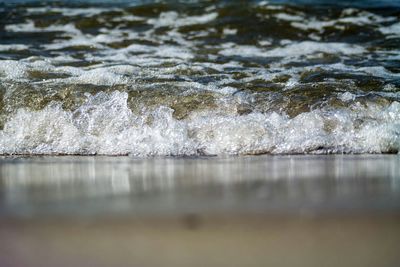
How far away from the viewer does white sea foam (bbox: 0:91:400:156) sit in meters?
2.68

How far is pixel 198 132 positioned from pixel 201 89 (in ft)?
1.40

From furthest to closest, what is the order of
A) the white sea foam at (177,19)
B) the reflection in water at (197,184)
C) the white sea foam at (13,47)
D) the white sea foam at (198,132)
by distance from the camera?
1. the white sea foam at (177,19)
2. the white sea foam at (13,47)
3. the white sea foam at (198,132)
4. the reflection in water at (197,184)

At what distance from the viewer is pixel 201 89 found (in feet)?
10.2

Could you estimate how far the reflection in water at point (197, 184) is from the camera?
4.46ft

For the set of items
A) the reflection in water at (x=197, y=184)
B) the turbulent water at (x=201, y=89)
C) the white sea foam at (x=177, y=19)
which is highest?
the white sea foam at (x=177, y=19)

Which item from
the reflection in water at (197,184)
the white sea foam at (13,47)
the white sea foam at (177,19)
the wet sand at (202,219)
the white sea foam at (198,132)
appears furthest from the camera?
the white sea foam at (177,19)

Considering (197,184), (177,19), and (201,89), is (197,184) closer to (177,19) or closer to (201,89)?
(201,89)

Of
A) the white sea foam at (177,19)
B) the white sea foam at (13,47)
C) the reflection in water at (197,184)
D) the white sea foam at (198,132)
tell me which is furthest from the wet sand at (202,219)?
the white sea foam at (177,19)

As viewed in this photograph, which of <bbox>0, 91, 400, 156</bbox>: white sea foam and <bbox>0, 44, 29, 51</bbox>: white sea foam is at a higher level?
<bbox>0, 44, 29, 51</bbox>: white sea foam

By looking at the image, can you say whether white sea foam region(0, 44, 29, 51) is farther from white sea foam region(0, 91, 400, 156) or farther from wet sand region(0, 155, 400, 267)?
wet sand region(0, 155, 400, 267)

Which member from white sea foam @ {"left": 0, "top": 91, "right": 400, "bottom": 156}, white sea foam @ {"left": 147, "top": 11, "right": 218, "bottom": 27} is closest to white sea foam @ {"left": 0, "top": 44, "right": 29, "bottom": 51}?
white sea foam @ {"left": 147, "top": 11, "right": 218, "bottom": 27}

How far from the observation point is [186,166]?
7.23 feet

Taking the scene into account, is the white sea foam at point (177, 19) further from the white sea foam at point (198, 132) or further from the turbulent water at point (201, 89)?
the white sea foam at point (198, 132)

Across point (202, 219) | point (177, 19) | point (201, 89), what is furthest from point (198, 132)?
point (177, 19)
